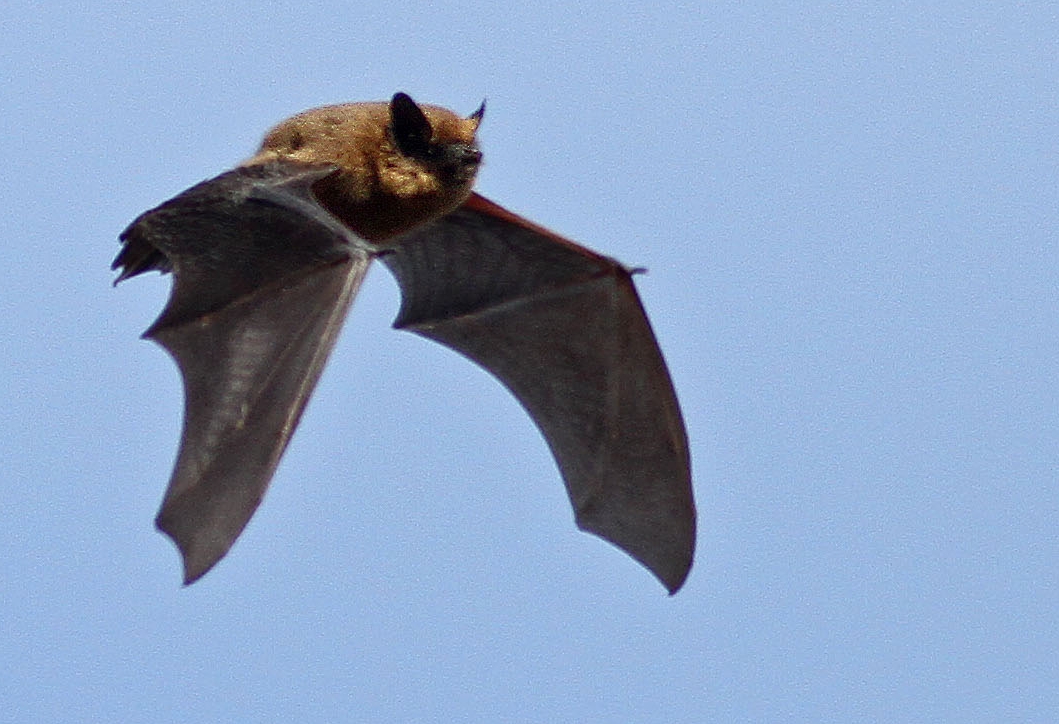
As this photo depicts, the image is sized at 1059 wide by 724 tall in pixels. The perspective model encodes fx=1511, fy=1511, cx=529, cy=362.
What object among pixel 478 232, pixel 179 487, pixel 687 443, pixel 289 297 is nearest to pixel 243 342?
pixel 289 297

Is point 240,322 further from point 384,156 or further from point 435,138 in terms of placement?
point 435,138

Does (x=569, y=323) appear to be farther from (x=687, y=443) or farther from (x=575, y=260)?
(x=687, y=443)

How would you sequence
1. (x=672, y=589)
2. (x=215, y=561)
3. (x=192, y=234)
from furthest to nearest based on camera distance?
(x=672, y=589) → (x=192, y=234) → (x=215, y=561)

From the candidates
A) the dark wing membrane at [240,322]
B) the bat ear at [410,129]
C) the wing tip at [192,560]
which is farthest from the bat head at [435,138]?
the wing tip at [192,560]

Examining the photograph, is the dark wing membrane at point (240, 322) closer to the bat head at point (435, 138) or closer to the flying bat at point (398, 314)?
the flying bat at point (398, 314)

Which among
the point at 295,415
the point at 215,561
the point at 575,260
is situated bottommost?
the point at 215,561

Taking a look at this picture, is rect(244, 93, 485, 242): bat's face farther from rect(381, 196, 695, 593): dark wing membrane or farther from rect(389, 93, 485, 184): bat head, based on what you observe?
rect(381, 196, 695, 593): dark wing membrane
